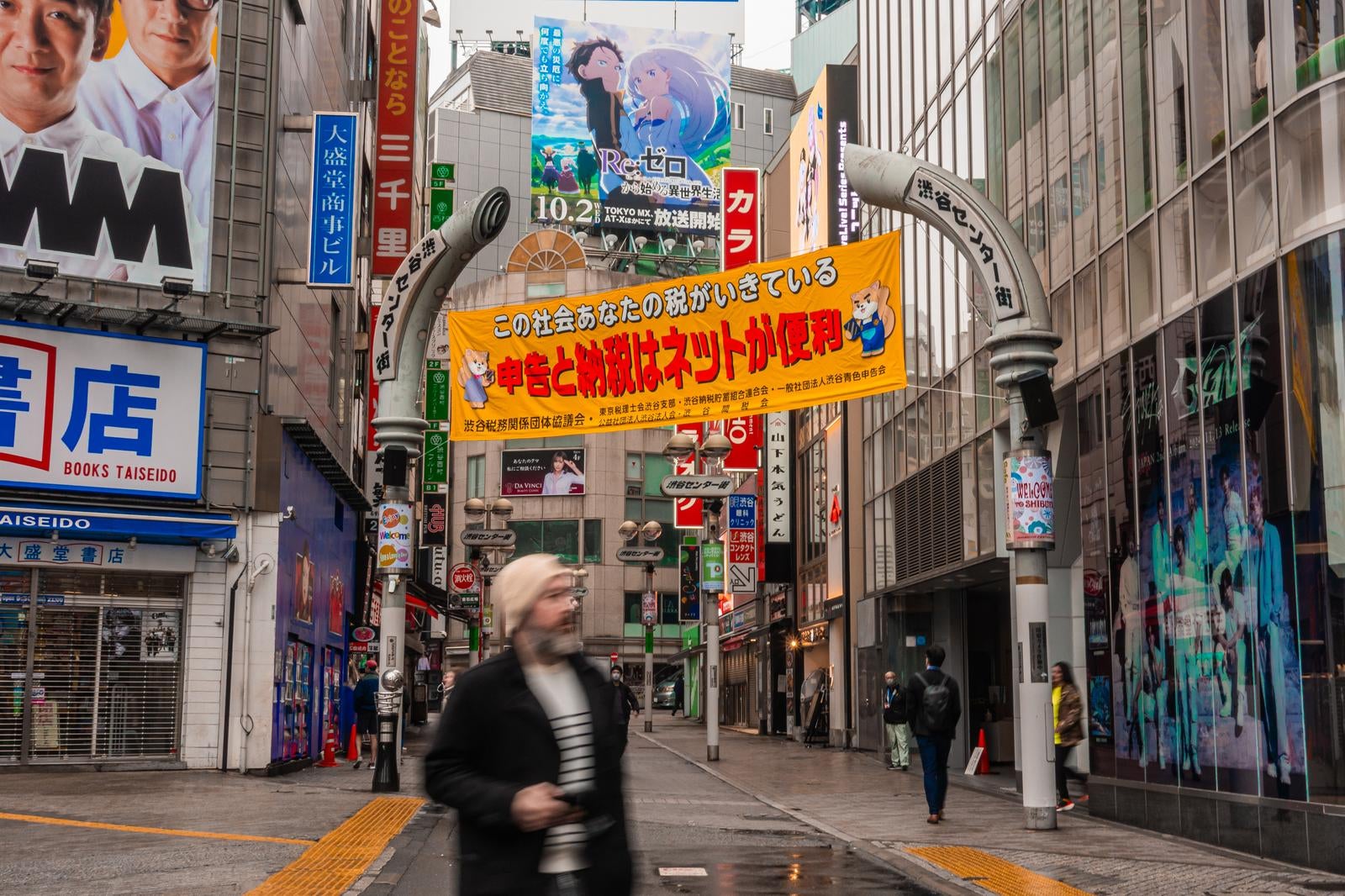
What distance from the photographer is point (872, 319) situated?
17297 millimetres

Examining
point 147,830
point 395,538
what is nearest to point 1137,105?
point 395,538

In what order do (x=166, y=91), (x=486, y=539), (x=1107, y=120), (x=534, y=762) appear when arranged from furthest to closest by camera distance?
1. (x=486, y=539)
2. (x=166, y=91)
3. (x=1107, y=120)
4. (x=534, y=762)

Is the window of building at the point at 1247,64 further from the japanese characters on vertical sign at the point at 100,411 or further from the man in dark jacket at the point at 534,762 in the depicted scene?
the japanese characters on vertical sign at the point at 100,411

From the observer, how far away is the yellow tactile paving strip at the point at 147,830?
12898mm

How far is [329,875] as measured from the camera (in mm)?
10750

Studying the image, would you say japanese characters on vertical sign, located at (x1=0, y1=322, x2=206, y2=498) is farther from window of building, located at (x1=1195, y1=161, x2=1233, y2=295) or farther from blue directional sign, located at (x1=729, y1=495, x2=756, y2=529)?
blue directional sign, located at (x1=729, y1=495, x2=756, y2=529)

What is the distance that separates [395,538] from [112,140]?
8.94m

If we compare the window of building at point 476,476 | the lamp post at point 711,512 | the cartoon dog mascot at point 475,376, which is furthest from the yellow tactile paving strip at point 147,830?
the window of building at point 476,476

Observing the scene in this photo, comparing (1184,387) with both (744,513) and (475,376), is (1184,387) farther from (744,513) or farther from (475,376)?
(744,513)

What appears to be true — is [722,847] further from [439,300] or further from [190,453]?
[190,453]

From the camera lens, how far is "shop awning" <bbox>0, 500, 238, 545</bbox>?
21.0m

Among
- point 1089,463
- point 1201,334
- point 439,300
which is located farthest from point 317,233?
point 1201,334

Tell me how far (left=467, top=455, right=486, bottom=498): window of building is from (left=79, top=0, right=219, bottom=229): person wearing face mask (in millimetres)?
66801

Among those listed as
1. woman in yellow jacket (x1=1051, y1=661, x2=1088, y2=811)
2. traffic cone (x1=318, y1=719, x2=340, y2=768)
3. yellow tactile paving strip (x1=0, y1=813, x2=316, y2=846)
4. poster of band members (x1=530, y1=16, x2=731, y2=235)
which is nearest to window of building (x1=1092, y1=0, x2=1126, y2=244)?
woman in yellow jacket (x1=1051, y1=661, x2=1088, y2=811)
